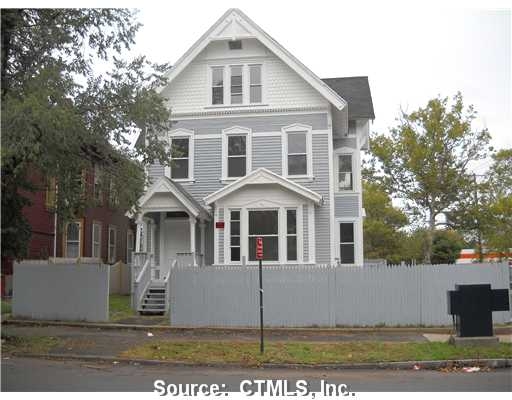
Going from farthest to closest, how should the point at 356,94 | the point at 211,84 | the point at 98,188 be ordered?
the point at 356,94 → the point at 211,84 → the point at 98,188

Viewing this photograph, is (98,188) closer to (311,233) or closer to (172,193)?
(172,193)

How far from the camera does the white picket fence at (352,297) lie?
57.7ft

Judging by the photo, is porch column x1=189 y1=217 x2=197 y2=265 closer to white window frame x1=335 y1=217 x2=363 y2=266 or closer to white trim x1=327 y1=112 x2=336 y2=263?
Answer: white trim x1=327 y1=112 x2=336 y2=263

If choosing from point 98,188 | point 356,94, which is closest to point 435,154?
point 356,94

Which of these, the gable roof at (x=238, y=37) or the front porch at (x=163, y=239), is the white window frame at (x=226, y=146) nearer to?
the front porch at (x=163, y=239)

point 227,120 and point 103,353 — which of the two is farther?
point 227,120

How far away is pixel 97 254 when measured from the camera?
33.1m

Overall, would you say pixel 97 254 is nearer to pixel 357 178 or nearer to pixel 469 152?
pixel 357 178

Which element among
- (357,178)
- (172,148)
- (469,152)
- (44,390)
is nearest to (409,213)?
(469,152)

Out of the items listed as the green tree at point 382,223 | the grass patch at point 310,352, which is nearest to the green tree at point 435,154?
the green tree at point 382,223

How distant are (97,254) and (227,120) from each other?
13799 millimetres

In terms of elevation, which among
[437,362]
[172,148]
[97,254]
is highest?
[172,148]

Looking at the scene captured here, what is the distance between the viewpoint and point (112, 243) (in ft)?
116

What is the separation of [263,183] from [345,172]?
14.5 feet
